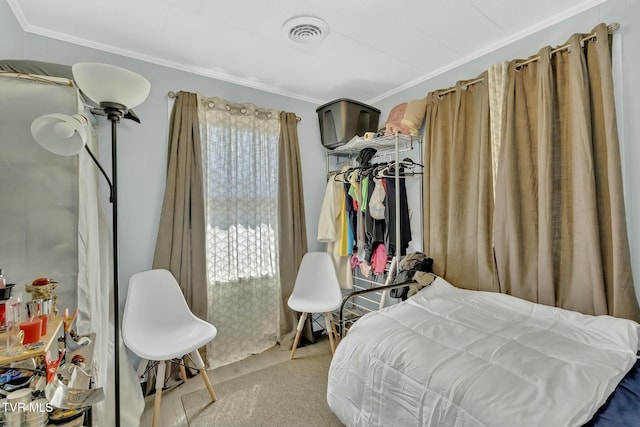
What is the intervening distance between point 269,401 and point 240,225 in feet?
4.68

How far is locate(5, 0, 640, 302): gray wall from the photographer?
1592 mm

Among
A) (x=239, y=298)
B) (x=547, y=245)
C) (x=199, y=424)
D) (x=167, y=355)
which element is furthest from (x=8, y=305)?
(x=547, y=245)

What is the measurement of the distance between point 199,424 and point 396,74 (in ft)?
9.99

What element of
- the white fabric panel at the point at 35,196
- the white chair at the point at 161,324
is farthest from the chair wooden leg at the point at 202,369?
the white fabric panel at the point at 35,196

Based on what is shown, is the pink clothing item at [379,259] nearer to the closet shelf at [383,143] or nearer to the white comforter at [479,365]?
the white comforter at [479,365]

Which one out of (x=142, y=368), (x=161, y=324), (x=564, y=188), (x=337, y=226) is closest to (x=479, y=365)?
(x=564, y=188)

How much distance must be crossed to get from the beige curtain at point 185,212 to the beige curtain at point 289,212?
757 millimetres

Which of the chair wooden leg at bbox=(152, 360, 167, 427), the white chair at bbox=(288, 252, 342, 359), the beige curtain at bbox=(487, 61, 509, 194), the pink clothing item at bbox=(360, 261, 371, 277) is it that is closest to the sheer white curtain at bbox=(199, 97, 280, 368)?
the white chair at bbox=(288, 252, 342, 359)

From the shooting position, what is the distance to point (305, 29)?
1935 mm

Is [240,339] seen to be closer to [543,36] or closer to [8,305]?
[8,305]

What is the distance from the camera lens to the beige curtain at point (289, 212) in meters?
2.89

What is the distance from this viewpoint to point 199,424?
5.98 feet

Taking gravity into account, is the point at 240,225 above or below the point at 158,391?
above

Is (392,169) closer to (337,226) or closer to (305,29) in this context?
(337,226)
